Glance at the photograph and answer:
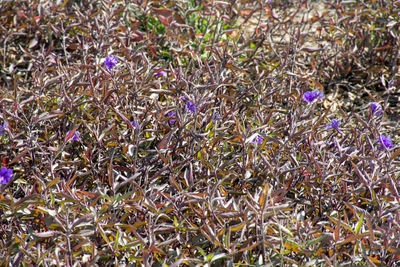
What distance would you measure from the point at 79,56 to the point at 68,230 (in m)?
2.10

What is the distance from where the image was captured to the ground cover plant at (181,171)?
1.88 metres

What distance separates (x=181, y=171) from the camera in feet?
8.48

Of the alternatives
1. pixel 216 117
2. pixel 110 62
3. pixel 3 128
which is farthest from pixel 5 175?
pixel 216 117

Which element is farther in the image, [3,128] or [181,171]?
[181,171]

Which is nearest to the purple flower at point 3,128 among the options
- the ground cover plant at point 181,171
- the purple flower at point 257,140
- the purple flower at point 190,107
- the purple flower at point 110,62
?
the ground cover plant at point 181,171

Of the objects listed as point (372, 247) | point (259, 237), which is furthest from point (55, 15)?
point (372, 247)

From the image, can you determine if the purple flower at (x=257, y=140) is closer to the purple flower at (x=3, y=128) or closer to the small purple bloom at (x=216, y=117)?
the small purple bloom at (x=216, y=117)

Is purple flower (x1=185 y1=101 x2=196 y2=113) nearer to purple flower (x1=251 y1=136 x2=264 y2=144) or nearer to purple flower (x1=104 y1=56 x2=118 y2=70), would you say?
purple flower (x1=251 y1=136 x2=264 y2=144)

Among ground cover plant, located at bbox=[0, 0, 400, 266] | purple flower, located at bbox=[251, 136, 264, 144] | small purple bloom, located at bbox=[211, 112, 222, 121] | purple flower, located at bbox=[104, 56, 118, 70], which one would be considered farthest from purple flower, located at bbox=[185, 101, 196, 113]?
purple flower, located at bbox=[104, 56, 118, 70]

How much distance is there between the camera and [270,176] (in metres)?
2.31

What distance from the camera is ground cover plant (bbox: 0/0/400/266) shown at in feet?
6.17

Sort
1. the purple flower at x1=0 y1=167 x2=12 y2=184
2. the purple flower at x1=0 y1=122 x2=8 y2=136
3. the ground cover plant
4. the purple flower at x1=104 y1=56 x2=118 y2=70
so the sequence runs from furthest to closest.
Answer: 1. the purple flower at x1=104 y1=56 x2=118 y2=70
2. the purple flower at x1=0 y1=122 x2=8 y2=136
3. the purple flower at x1=0 y1=167 x2=12 y2=184
4. the ground cover plant

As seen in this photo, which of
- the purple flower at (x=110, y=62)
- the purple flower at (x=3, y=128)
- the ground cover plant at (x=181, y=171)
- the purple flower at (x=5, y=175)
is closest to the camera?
the ground cover plant at (x=181, y=171)

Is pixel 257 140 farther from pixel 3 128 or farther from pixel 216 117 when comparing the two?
pixel 3 128
